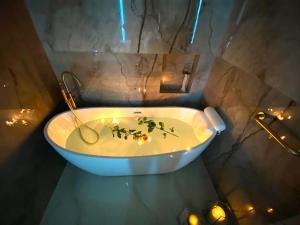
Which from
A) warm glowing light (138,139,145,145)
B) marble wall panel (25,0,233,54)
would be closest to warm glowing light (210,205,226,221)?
warm glowing light (138,139,145,145)

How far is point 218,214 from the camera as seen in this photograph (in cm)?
129

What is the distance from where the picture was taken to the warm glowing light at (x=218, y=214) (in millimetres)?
1280

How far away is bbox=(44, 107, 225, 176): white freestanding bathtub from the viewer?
4.02ft

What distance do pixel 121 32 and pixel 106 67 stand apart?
1.28ft

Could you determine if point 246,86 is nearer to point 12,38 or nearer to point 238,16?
point 238,16

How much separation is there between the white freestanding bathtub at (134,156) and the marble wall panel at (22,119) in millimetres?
155

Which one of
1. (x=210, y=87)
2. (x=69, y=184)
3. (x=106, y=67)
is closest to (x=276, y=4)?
(x=210, y=87)

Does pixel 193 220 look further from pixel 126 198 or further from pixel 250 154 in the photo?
pixel 250 154

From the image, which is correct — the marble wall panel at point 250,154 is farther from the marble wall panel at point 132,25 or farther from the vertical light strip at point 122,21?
the vertical light strip at point 122,21

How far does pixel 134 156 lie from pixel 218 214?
91 centimetres

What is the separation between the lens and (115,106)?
1.88m

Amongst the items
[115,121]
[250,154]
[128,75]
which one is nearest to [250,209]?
[250,154]

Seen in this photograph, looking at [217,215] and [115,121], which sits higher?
[115,121]

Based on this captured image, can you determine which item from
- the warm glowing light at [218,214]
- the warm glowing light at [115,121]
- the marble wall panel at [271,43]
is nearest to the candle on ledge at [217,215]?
the warm glowing light at [218,214]
